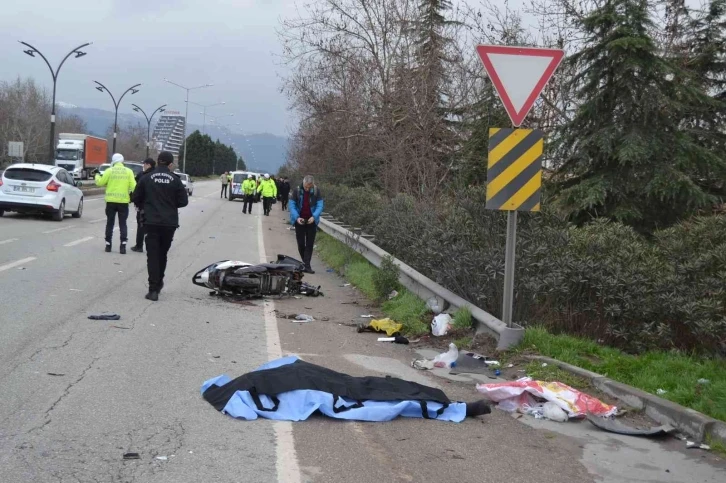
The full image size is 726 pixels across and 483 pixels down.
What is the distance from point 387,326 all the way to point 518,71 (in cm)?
349

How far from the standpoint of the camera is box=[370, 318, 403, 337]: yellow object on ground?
9453 millimetres

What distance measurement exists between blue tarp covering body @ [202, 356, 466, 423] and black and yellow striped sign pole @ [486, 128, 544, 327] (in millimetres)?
2414

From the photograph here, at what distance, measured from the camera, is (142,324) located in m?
9.03

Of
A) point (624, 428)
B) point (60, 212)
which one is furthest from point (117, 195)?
point (624, 428)

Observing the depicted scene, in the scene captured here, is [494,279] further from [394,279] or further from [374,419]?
[374,419]

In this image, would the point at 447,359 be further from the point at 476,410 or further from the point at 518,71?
the point at 518,71

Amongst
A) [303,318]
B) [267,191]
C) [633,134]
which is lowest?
[303,318]

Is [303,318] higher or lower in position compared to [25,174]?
lower

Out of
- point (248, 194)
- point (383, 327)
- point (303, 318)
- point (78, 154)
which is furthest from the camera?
point (78, 154)

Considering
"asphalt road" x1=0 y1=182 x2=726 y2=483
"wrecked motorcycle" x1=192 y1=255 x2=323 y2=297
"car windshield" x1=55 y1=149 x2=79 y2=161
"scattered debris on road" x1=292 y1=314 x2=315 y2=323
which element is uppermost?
"car windshield" x1=55 y1=149 x2=79 y2=161

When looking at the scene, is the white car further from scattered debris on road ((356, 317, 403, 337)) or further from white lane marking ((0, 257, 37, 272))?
scattered debris on road ((356, 317, 403, 337))

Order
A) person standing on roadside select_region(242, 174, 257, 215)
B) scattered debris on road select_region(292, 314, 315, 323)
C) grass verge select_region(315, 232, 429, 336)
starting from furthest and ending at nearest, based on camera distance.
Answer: person standing on roadside select_region(242, 174, 257, 215) < scattered debris on road select_region(292, 314, 315, 323) < grass verge select_region(315, 232, 429, 336)

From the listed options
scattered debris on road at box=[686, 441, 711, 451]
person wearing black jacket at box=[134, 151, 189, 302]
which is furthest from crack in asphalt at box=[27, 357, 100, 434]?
scattered debris on road at box=[686, 441, 711, 451]

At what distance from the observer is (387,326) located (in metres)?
9.59
